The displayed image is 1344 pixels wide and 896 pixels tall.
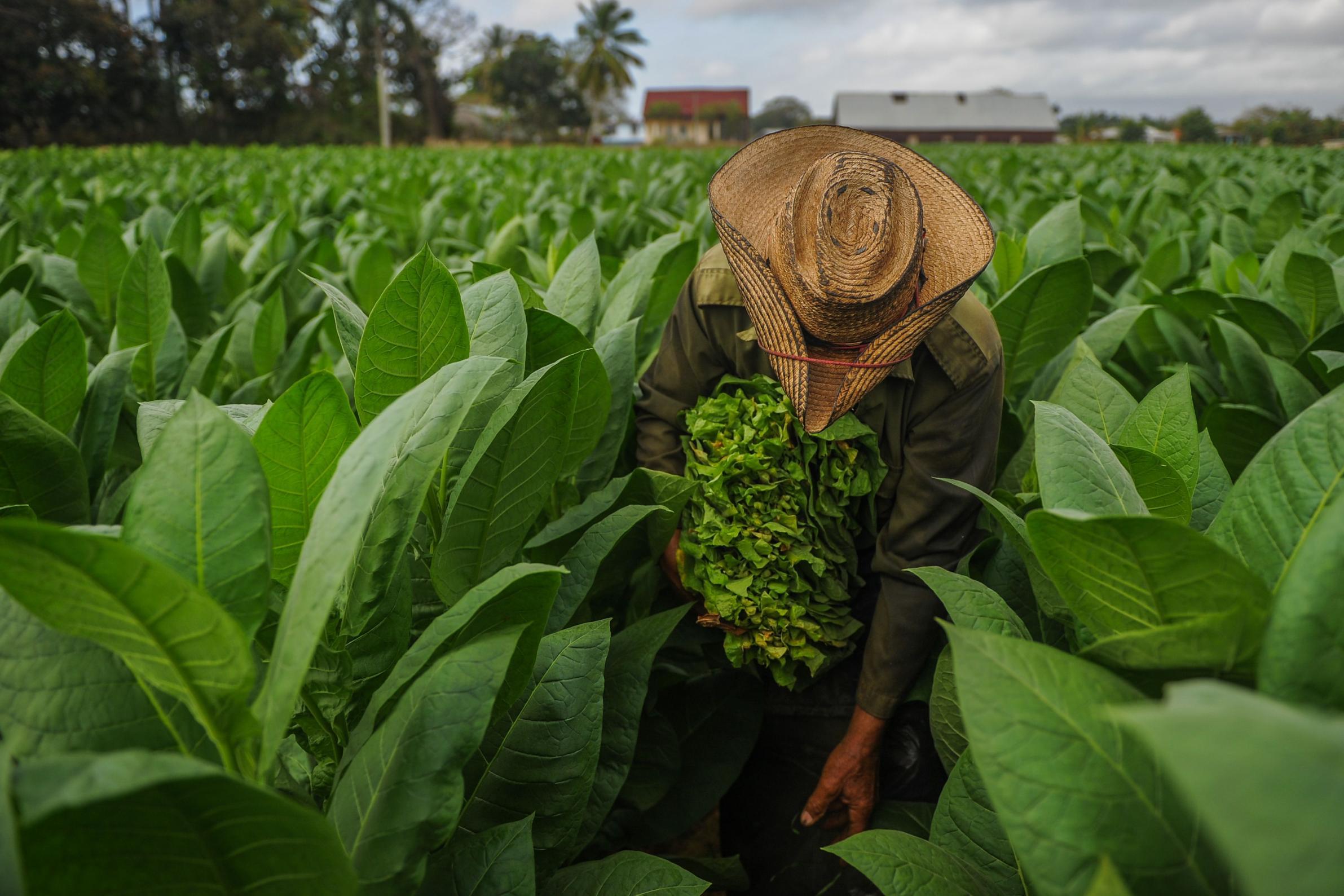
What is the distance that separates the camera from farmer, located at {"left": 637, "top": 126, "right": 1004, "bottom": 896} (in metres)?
1.77

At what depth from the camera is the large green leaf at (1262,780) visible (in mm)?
466

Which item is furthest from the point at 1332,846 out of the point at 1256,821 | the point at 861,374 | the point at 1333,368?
the point at 1333,368

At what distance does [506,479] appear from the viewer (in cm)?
136

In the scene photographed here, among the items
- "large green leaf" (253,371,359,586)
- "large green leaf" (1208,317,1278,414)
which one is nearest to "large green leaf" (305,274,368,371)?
"large green leaf" (253,371,359,586)

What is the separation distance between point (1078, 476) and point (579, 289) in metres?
1.20

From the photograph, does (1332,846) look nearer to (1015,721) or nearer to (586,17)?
(1015,721)

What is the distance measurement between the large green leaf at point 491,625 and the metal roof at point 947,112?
57.6 metres

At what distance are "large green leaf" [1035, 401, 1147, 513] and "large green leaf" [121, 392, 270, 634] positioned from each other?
2.83 feet

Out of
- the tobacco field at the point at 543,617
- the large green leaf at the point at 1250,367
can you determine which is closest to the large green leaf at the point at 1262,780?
the tobacco field at the point at 543,617

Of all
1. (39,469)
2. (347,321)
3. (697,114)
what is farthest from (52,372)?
(697,114)

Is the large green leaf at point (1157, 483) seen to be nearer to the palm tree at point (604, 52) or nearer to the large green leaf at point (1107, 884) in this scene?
the large green leaf at point (1107, 884)

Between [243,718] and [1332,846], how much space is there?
846 mm

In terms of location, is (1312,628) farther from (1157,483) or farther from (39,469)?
(39,469)

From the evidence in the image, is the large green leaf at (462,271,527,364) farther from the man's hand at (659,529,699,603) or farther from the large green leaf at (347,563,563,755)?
the man's hand at (659,529,699,603)
